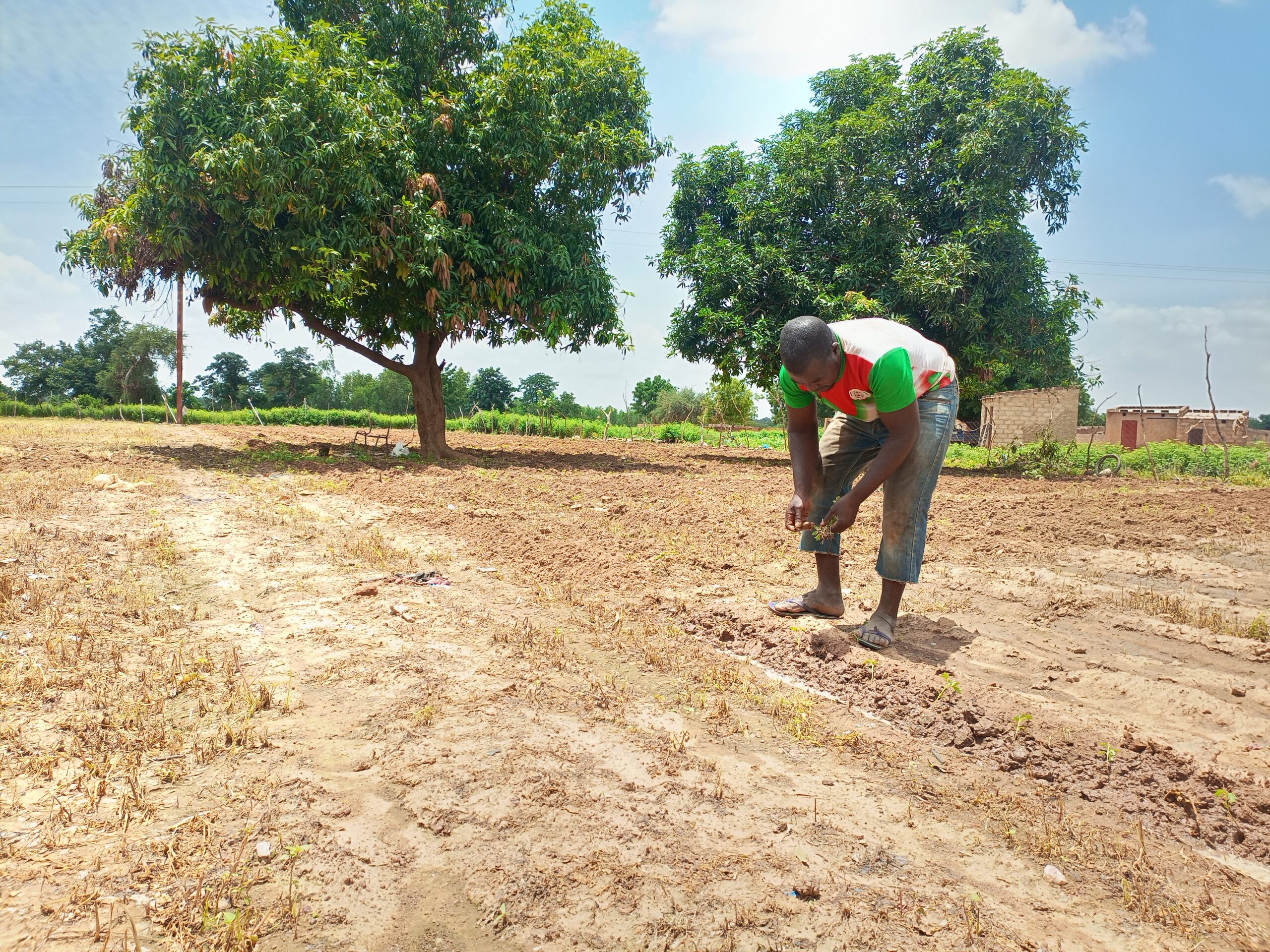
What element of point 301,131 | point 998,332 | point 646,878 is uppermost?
point 301,131

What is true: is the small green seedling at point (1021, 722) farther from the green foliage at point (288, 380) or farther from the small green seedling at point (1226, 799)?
the green foliage at point (288, 380)

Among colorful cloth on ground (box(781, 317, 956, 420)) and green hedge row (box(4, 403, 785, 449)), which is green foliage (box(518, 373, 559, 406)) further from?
colorful cloth on ground (box(781, 317, 956, 420))

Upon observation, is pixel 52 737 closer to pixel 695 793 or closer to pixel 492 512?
pixel 695 793

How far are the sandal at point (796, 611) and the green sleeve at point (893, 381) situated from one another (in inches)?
58.3

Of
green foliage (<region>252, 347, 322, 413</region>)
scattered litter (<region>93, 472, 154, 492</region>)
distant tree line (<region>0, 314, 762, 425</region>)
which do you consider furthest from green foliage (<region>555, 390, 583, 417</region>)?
scattered litter (<region>93, 472, 154, 492</region>)

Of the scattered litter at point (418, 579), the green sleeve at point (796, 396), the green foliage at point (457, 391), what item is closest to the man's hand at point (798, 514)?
the green sleeve at point (796, 396)

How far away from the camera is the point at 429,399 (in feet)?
49.4

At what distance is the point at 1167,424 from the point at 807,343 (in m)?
35.1

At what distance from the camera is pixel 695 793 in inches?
95.6

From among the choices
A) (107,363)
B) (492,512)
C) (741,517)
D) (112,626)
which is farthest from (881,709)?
(107,363)

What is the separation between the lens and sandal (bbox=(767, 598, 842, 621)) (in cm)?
432

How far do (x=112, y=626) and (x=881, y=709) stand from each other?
3914 millimetres

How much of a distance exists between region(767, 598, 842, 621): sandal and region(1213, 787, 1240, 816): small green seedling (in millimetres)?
1977

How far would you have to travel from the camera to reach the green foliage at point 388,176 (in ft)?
38.7
